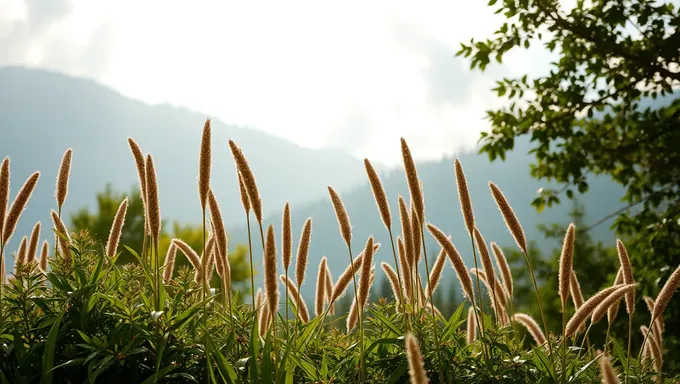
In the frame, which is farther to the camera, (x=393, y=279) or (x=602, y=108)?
(x=602, y=108)

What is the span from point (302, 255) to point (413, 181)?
1.68ft

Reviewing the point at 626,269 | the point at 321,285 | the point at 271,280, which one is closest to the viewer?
the point at 271,280

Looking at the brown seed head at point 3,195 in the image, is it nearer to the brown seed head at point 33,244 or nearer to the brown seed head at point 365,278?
the brown seed head at point 33,244

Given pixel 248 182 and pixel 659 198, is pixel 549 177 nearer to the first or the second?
pixel 659 198

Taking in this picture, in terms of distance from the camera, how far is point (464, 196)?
2.23 meters

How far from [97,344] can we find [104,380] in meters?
0.28

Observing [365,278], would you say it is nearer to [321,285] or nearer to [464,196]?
[464,196]

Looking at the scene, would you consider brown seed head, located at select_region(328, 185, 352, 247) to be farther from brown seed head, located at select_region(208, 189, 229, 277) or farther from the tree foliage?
the tree foliage

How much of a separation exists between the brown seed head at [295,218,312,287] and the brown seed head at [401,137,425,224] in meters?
0.42

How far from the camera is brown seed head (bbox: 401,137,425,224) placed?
212 centimetres

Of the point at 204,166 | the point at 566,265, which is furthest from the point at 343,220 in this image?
Result: the point at 566,265

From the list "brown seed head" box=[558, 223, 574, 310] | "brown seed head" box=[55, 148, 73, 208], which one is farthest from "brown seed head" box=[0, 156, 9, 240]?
"brown seed head" box=[558, 223, 574, 310]

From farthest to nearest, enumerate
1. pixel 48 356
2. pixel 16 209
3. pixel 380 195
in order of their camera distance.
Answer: pixel 16 209 < pixel 380 195 < pixel 48 356

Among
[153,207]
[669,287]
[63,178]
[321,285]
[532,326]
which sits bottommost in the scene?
[532,326]
